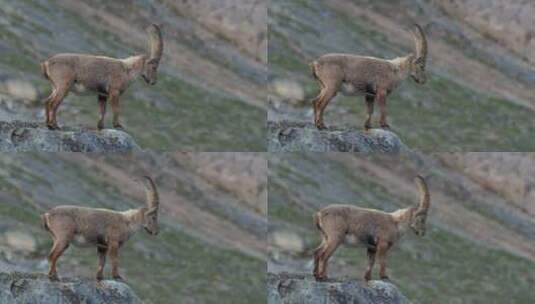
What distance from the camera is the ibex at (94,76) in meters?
32.6

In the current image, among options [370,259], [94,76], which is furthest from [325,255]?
[94,76]

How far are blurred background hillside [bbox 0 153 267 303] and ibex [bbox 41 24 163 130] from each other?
1117 mm

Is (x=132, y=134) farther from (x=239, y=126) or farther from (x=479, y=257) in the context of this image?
(x=479, y=257)

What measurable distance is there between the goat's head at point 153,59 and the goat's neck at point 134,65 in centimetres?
10

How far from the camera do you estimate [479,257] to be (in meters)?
35.8

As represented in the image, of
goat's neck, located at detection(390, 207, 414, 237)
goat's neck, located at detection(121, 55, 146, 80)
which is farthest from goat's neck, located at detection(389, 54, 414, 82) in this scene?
goat's neck, located at detection(121, 55, 146, 80)

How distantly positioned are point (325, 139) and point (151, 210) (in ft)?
11.0

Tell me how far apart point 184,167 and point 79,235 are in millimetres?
3993

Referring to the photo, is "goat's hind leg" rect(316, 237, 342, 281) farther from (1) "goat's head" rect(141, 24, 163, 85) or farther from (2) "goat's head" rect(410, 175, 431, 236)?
(1) "goat's head" rect(141, 24, 163, 85)

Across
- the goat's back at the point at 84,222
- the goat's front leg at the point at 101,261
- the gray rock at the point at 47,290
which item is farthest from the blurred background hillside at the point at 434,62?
the gray rock at the point at 47,290

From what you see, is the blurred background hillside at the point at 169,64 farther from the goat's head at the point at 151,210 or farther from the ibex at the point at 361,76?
the ibex at the point at 361,76

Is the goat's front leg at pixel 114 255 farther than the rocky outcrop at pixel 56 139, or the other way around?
the rocky outcrop at pixel 56 139

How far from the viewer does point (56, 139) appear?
3341cm

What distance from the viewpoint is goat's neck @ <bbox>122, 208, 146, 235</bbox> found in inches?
1272
